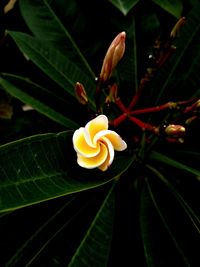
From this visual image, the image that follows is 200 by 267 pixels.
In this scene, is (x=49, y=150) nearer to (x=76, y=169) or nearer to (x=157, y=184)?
(x=76, y=169)

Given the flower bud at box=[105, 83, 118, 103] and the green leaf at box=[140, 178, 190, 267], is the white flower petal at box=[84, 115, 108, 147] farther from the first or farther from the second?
the green leaf at box=[140, 178, 190, 267]

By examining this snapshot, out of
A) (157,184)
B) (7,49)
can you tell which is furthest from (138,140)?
(7,49)

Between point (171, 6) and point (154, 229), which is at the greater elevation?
point (171, 6)

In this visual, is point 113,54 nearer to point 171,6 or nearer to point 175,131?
point 175,131

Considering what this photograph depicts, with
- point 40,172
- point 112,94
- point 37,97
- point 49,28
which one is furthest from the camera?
point 49,28

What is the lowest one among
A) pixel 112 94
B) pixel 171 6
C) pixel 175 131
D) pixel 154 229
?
pixel 154 229

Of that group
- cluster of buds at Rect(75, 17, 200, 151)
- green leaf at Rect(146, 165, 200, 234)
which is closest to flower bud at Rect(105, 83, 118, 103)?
cluster of buds at Rect(75, 17, 200, 151)

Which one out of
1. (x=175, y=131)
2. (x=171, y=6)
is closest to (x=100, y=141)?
(x=175, y=131)
